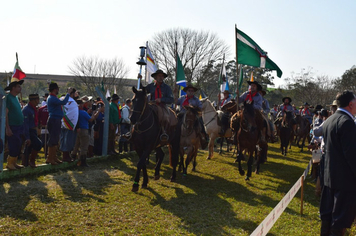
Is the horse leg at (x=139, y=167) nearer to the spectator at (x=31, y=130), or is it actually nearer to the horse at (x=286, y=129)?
the spectator at (x=31, y=130)

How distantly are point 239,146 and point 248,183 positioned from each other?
1.10 m

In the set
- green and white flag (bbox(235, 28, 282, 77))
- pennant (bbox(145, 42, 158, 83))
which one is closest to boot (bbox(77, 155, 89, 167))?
pennant (bbox(145, 42, 158, 83))

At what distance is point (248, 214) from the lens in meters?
6.41

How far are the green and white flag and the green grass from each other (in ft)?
11.8

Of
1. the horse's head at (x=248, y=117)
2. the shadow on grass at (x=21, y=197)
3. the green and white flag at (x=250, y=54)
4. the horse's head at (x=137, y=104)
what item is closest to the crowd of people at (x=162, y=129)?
the horse's head at (x=248, y=117)

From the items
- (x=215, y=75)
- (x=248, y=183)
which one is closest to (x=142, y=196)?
(x=248, y=183)

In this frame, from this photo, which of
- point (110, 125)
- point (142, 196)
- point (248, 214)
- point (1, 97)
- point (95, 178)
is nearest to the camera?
point (248, 214)

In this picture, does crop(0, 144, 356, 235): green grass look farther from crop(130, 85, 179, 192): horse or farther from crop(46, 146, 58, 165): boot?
crop(130, 85, 179, 192): horse

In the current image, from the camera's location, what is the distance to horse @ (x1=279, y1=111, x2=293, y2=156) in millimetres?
16188

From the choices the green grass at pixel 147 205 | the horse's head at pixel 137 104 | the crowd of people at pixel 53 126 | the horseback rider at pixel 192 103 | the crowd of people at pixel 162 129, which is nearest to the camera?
the crowd of people at pixel 162 129

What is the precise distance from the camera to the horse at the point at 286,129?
16188 mm

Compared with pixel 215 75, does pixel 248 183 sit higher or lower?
lower

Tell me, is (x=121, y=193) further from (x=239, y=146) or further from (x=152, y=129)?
(x=239, y=146)

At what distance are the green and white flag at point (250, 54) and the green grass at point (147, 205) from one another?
3.58m
